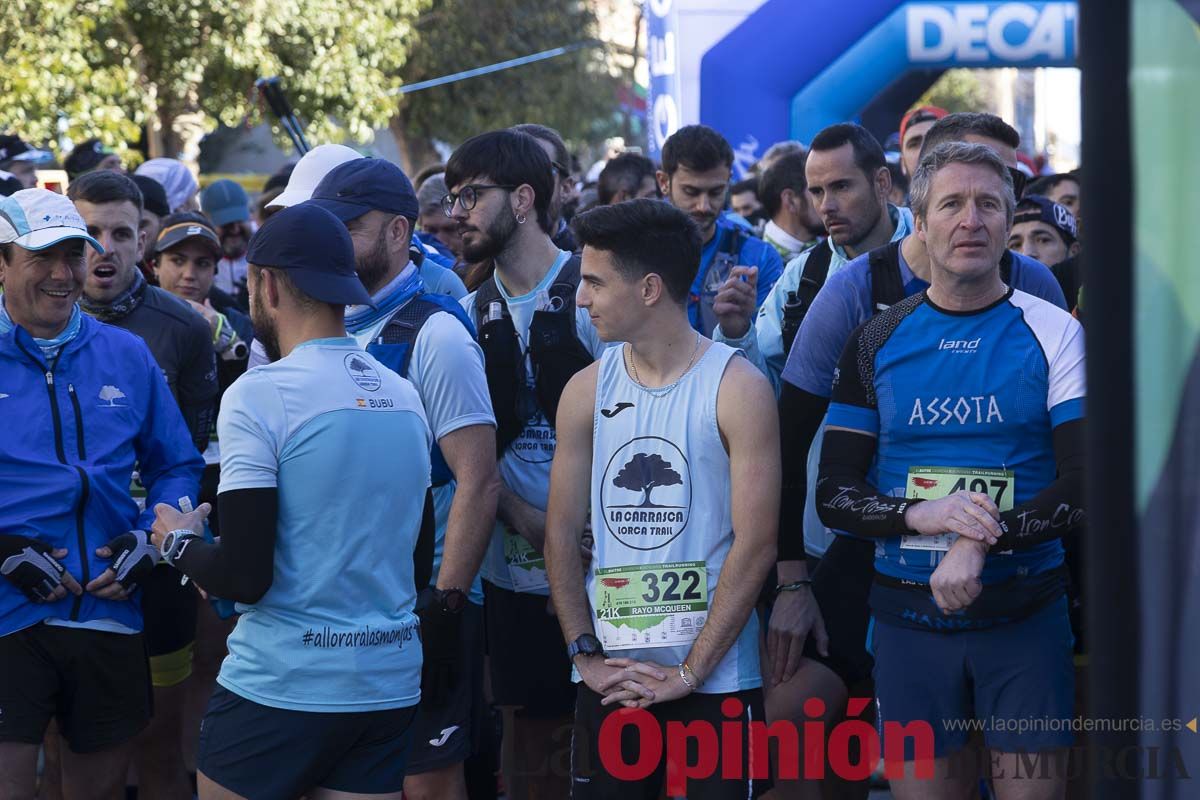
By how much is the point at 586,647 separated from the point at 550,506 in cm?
40

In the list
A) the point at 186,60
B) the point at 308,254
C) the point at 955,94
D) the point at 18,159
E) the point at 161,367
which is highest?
the point at 955,94

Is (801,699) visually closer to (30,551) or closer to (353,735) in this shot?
(353,735)

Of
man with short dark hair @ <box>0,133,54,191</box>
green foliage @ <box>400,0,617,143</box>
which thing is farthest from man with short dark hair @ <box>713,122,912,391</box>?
green foliage @ <box>400,0,617,143</box>

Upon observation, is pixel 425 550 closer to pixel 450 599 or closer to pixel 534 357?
pixel 450 599

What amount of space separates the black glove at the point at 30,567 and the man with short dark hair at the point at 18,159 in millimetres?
3441

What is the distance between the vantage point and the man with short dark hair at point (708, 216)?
544 centimetres

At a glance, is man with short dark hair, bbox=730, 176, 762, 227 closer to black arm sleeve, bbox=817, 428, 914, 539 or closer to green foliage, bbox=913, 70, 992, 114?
black arm sleeve, bbox=817, 428, 914, 539

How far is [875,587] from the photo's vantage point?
364 centimetres

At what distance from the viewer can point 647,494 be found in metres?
3.47

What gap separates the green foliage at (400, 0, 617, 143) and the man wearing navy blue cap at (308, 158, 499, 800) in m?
21.9

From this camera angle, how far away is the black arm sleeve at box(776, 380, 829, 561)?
3.91 meters

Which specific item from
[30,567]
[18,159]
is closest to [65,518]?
[30,567]

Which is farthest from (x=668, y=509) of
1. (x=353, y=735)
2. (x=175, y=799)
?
(x=175, y=799)

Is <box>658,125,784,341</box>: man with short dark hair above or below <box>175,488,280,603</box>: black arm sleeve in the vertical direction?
above
